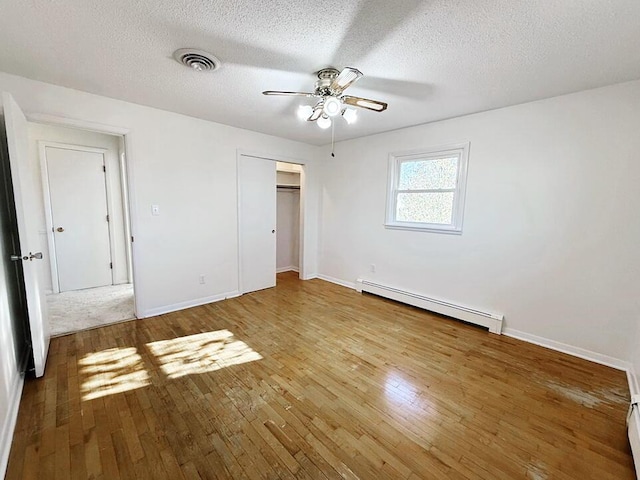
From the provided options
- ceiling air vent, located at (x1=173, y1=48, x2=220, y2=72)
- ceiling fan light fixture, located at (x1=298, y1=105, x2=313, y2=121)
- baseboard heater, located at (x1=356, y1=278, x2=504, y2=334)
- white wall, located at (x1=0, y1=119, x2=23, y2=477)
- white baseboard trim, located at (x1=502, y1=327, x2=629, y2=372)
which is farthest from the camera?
baseboard heater, located at (x1=356, y1=278, x2=504, y2=334)

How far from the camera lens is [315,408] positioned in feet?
5.92

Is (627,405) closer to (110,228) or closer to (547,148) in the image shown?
(547,148)

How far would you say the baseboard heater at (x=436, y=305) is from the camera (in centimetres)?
294

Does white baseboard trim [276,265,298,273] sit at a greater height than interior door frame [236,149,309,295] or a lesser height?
lesser

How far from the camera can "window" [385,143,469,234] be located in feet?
10.5

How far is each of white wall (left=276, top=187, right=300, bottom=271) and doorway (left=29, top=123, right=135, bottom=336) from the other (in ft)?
8.37

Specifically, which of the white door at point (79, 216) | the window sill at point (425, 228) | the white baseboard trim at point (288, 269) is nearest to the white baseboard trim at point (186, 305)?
the white baseboard trim at point (288, 269)

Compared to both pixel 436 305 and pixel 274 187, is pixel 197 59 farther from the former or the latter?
pixel 436 305

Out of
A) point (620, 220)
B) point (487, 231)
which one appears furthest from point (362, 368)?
point (620, 220)

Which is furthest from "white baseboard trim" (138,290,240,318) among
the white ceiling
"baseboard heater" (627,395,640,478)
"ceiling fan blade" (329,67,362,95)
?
"baseboard heater" (627,395,640,478)

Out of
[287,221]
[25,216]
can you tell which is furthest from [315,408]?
[287,221]

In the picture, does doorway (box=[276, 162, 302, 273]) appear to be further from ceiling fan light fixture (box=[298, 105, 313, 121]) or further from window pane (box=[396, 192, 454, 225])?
ceiling fan light fixture (box=[298, 105, 313, 121])

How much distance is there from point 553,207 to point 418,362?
1963 mm

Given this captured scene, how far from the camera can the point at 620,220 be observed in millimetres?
2275
